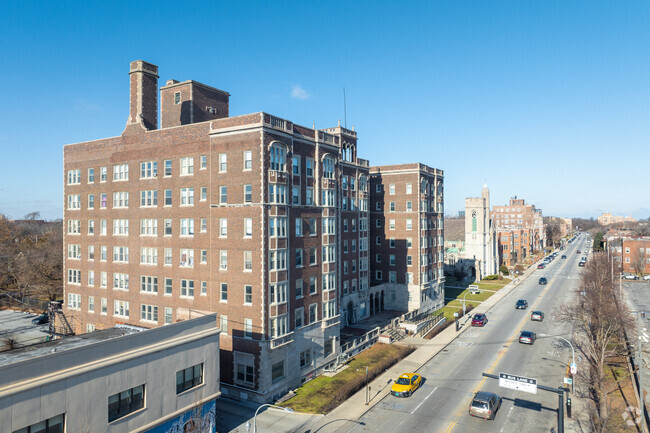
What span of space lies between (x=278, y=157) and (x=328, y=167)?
8674 mm

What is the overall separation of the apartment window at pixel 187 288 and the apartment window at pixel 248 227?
9116mm

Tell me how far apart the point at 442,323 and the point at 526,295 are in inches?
1407

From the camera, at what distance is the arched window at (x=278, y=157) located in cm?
3981

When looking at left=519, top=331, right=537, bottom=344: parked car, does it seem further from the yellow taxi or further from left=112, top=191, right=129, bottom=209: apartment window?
left=112, top=191, right=129, bottom=209: apartment window

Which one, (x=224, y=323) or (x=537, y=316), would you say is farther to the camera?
(x=537, y=316)

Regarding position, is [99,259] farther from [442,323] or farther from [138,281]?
[442,323]

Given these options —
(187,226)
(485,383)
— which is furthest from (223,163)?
(485,383)

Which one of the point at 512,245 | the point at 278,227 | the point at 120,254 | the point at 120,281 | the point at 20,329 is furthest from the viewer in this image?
the point at 512,245

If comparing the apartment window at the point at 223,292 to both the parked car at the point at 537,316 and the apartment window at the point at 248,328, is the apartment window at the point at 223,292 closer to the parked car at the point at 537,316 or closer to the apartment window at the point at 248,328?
the apartment window at the point at 248,328

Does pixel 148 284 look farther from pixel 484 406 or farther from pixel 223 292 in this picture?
pixel 484 406

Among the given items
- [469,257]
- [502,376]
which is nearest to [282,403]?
[502,376]

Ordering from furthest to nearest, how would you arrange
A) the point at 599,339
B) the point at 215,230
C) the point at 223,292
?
1. the point at 215,230
2. the point at 223,292
3. the point at 599,339

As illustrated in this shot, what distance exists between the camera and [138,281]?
47375mm

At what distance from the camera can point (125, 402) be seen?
25797mm
